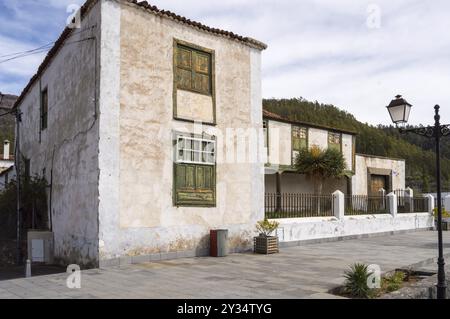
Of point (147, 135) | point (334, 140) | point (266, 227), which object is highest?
point (334, 140)

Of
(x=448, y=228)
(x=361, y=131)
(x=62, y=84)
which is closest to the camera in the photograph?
(x=62, y=84)

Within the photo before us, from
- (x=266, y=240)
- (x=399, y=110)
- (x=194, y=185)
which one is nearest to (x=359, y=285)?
(x=399, y=110)

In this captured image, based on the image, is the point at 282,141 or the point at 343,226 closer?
the point at 343,226

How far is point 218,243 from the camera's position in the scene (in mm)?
11828

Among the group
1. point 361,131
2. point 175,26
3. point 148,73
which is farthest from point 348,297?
point 361,131

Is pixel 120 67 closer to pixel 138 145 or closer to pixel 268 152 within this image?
pixel 138 145

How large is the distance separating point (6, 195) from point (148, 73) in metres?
8.44

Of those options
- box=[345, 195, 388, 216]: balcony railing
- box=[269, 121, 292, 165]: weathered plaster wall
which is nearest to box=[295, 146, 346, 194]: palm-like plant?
box=[269, 121, 292, 165]: weathered plaster wall

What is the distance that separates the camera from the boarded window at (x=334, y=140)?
25375 mm

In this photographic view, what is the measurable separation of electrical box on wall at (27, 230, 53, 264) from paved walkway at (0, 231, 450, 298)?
14.6 feet

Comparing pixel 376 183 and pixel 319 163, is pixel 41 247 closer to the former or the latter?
pixel 319 163

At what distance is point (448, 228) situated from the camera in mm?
24734

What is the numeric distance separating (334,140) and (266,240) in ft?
47.5

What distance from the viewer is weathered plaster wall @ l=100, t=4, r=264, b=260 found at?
10.4 meters
